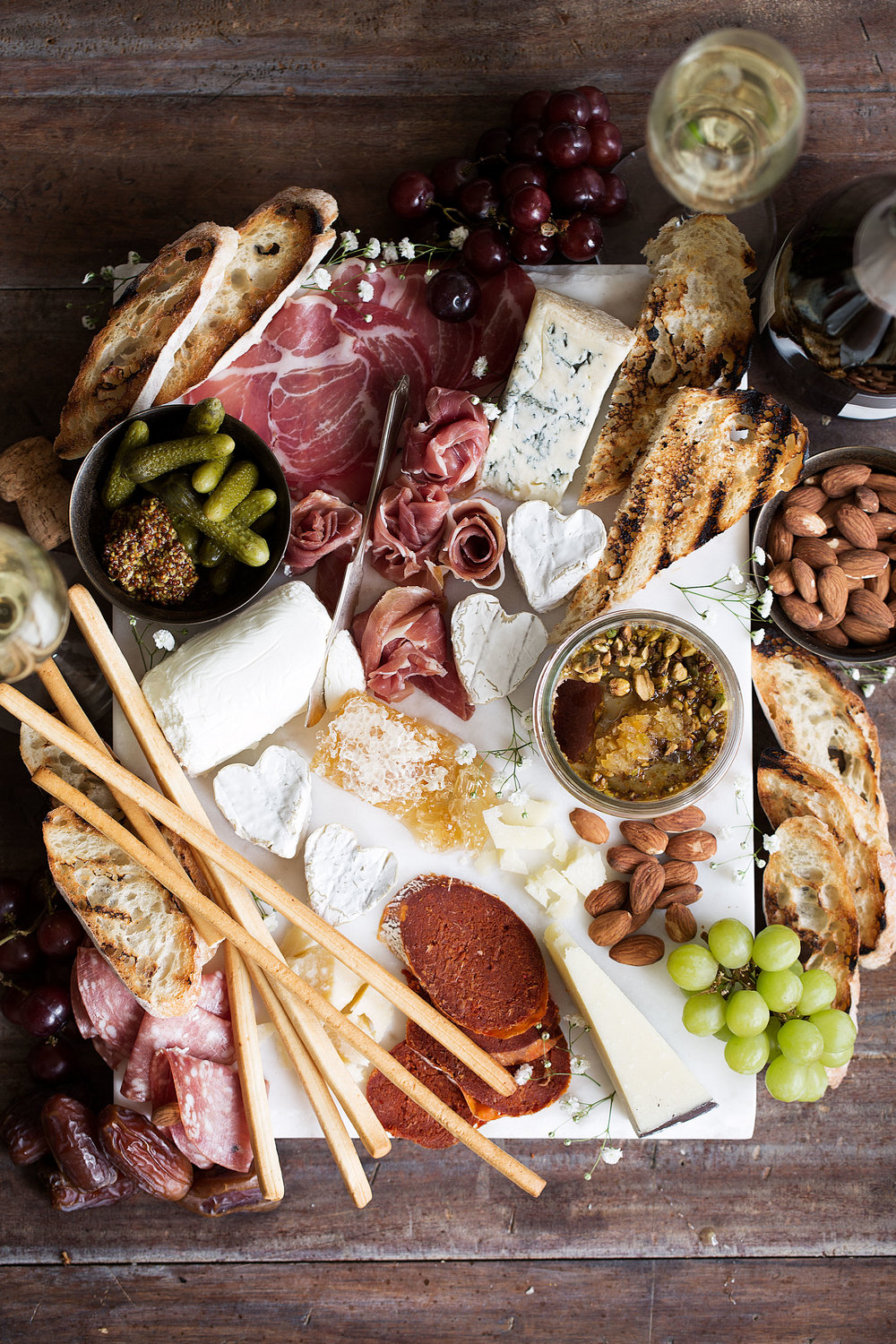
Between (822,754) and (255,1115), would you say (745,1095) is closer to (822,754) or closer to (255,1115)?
(822,754)

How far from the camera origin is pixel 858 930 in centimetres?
152

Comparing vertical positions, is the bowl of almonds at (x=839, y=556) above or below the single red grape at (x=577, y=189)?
below

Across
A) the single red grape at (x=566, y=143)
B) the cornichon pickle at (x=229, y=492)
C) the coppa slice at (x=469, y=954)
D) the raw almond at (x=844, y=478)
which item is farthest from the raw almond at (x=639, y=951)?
the single red grape at (x=566, y=143)

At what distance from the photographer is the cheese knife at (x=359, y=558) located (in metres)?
1.43

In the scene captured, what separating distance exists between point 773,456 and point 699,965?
2.62 ft

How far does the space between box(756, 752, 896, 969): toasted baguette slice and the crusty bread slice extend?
42.3 inches

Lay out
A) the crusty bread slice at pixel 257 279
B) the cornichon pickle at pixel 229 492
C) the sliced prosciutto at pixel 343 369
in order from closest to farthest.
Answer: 1. the cornichon pickle at pixel 229 492
2. the crusty bread slice at pixel 257 279
3. the sliced prosciutto at pixel 343 369

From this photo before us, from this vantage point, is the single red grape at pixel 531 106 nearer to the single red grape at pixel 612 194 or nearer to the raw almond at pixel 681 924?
the single red grape at pixel 612 194

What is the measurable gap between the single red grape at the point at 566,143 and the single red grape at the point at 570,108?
0.01 meters

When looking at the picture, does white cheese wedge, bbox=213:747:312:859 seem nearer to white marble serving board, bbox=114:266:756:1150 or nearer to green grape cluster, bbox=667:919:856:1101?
white marble serving board, bbox=114:266:756:1150

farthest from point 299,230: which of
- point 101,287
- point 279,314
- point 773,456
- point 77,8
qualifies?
point 773,456

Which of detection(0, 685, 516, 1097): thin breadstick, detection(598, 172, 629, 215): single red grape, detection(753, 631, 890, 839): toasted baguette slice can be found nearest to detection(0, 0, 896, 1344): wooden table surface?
detection(753, 631, 890, 839): toasted baguette slice

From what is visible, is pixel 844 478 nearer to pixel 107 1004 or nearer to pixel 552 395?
pixel 552 395

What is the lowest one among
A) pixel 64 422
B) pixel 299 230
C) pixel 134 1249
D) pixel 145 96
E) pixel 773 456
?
pixel 134 1249
